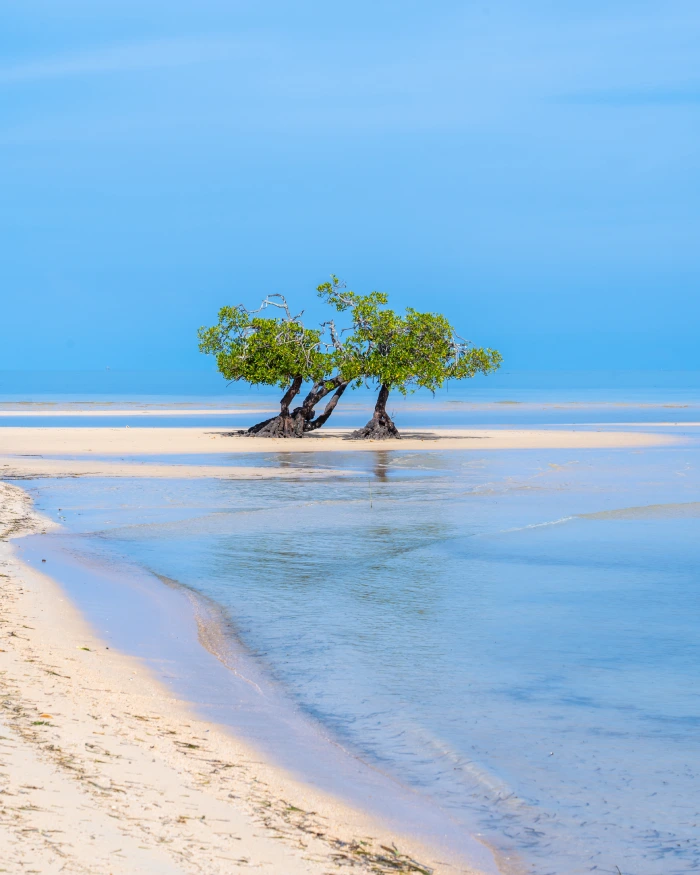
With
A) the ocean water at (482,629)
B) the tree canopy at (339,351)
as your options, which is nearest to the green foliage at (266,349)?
the tree canopy at (339,351)

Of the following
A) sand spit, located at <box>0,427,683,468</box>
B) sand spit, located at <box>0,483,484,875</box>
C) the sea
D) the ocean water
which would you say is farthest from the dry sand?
sand spit, located at <box>0,483,484,875</box>

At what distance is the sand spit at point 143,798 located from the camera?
17.3 feet

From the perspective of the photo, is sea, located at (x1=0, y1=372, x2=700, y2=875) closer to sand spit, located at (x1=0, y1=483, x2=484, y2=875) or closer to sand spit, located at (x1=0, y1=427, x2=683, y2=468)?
sand spit, located at (x1=0, y1=483, x2=484, y2=875)

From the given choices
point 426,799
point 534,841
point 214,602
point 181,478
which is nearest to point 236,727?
point 426,799

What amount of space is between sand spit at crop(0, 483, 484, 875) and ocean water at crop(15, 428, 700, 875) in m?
1.01

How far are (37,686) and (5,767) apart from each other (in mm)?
2123

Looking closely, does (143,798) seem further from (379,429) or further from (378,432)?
(379,429)

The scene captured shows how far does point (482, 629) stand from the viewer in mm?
12320

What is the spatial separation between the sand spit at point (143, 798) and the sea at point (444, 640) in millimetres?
447

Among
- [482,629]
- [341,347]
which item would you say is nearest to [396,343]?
[341,347]

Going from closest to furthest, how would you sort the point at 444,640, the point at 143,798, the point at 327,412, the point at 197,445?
the point at 143,798, the point at 444,640, the point at 197,445, the point at 327,412

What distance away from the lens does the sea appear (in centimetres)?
700

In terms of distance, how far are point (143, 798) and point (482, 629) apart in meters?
6.92

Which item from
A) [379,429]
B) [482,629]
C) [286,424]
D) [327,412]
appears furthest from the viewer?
[327,412]
